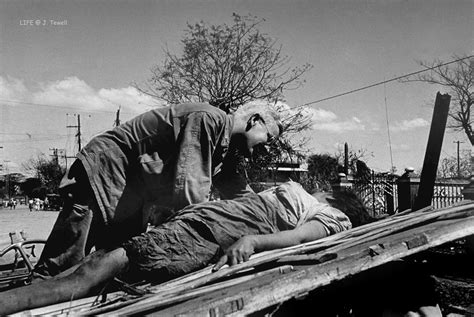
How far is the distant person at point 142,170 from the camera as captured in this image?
2.77 m

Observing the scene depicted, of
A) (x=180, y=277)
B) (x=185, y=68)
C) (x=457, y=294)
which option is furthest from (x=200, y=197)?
(x=185, y=68)

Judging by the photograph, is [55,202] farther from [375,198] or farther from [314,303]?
[314,303]

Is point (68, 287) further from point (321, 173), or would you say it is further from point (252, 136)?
point (321, 173)

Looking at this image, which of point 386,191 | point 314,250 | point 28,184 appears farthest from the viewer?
point 28,184

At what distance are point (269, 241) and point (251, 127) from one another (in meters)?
1.11

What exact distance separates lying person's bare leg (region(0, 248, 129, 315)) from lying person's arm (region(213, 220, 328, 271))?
19.5 inches

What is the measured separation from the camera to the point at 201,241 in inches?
89.4

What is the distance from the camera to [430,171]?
346 cm

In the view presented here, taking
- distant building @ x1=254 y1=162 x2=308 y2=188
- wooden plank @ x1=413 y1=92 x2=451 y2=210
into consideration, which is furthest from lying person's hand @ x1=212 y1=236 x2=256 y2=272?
distant building @ x1=254 y1=162 x2=308 y2=188

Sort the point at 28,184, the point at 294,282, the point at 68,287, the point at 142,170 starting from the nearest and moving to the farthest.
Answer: the point at 294,282
the point at 68,287
the point at 142,170
the point at 28,184

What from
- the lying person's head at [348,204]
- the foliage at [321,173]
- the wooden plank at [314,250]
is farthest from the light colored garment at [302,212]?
the foliage at [321,173]

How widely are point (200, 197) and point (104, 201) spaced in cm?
72

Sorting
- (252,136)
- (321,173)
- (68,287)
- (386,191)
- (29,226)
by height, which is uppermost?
(252,136)

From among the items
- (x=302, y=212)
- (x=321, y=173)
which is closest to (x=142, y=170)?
(x=302, y=212)
